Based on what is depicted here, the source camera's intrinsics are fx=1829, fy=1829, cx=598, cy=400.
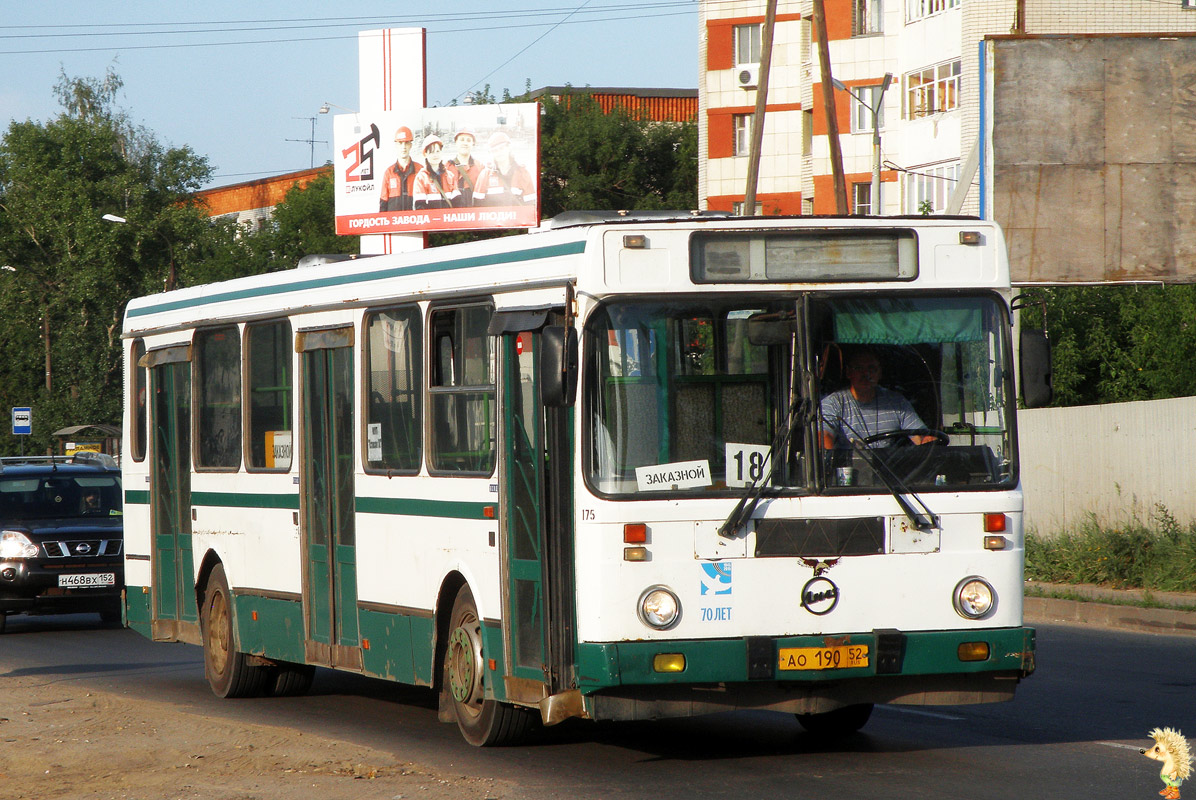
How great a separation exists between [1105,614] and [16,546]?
1091 cm

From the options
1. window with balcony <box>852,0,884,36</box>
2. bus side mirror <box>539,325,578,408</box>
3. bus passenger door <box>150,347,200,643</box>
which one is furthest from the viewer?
window with balcony <box>852,0,884,36</box>

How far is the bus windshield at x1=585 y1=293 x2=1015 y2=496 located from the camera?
26.7 feet

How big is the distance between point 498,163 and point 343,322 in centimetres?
3365

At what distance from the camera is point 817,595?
27.1ft

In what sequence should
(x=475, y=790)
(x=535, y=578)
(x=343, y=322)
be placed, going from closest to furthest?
1. (x=475, y=790)
2. (x=535, y=578)
3. (x=343, y=322)

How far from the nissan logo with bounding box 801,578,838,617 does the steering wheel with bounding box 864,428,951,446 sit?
2.19ft

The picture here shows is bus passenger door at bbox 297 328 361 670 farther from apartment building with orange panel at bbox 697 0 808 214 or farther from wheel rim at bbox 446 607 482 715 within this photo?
apartment building with orange panel at bbox 697 0 808 214

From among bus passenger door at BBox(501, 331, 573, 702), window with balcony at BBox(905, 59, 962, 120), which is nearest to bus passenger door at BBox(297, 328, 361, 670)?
bus passenger door at BBox(501, 331, 573, 702)

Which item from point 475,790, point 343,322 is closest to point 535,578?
point 475,790

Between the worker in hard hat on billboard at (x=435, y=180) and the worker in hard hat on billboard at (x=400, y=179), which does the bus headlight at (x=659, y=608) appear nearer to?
the worker in hard hat on billboard at (x=435, y=180)

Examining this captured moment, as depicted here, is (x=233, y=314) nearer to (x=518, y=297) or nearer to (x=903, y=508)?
(x=518, y=297)

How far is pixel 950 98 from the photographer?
46.7 metres

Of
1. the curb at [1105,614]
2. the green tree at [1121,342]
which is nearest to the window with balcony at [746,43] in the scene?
the green tree at [1121,342]

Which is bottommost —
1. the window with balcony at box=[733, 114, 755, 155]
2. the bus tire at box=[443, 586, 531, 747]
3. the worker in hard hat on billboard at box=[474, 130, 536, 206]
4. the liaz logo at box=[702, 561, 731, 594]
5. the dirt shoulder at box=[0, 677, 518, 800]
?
the dirt shoulder at box=[0, 677, 518, 800]
